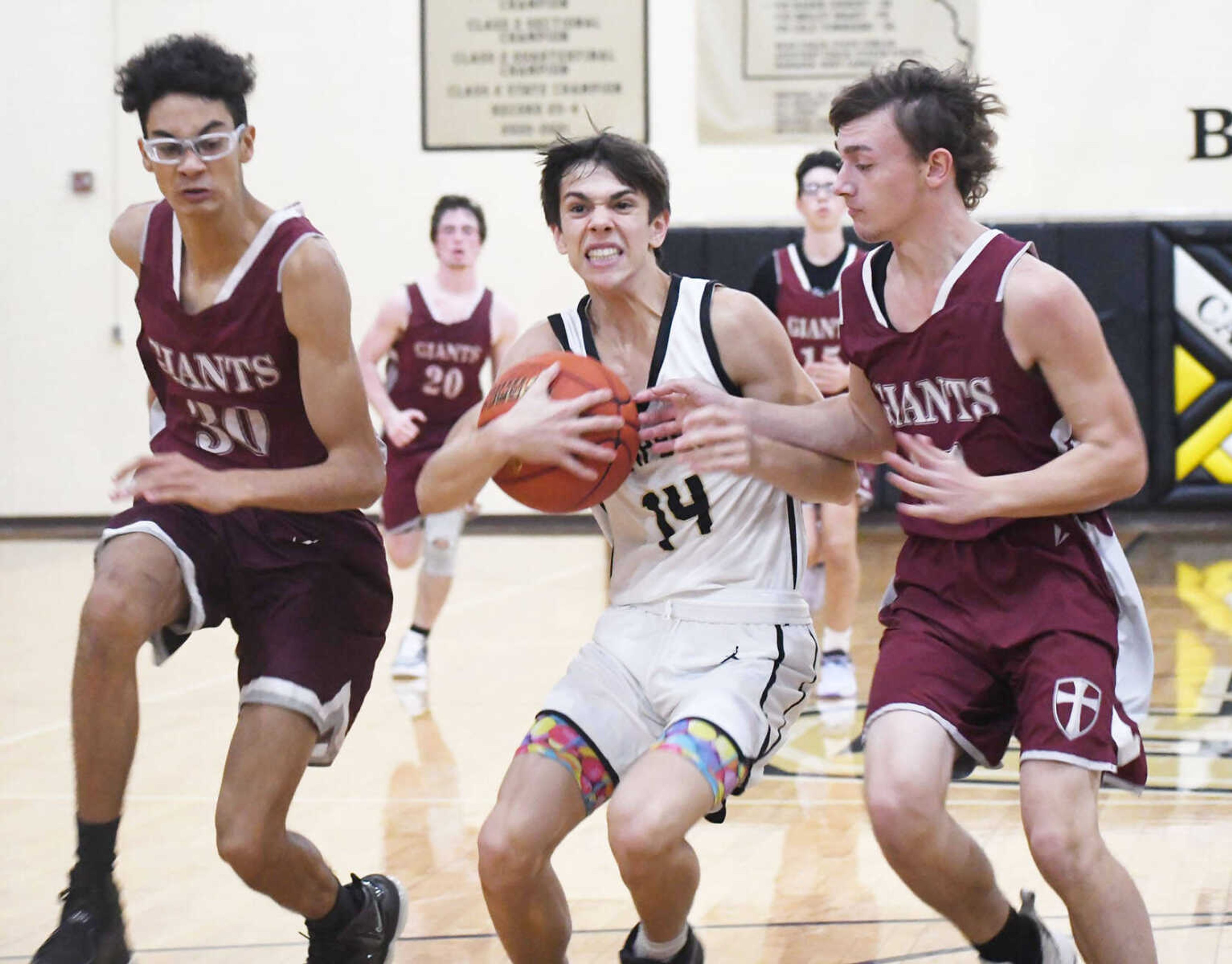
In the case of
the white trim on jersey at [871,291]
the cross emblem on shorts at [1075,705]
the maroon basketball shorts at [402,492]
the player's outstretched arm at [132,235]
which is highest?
the player's outstretched arm at [132,235]

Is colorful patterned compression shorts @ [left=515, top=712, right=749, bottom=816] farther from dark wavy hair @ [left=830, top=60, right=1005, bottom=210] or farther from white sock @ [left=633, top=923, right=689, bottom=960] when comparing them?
dark wavy hair @ [left=830, top=60, right=1005, bottom=210]

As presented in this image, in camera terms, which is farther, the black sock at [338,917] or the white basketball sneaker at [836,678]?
the white basketball sneaker at [836,678]

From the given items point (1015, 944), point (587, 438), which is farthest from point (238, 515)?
point (1015, 944)

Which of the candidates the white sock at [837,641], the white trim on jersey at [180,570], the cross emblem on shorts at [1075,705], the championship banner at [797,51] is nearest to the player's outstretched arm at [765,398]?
the cross emblem on shorts at [1075,705]

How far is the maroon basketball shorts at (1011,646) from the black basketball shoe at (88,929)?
4.33 ft

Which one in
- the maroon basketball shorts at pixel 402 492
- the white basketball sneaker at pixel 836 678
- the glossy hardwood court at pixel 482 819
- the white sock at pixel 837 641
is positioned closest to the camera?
the glossy hardwood court at pixel 482 819

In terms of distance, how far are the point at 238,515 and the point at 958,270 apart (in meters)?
1.36

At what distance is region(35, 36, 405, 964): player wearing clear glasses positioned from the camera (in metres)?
2.92

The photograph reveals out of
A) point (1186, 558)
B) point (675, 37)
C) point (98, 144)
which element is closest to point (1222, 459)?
point (1186, 558)

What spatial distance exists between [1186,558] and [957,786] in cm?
519

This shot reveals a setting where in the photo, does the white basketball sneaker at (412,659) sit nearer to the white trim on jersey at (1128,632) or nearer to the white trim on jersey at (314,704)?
the white trim on jersey at (314,704)

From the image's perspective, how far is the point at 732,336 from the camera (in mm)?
3129

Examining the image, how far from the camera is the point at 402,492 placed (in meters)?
6.82

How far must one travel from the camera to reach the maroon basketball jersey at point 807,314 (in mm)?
6289
